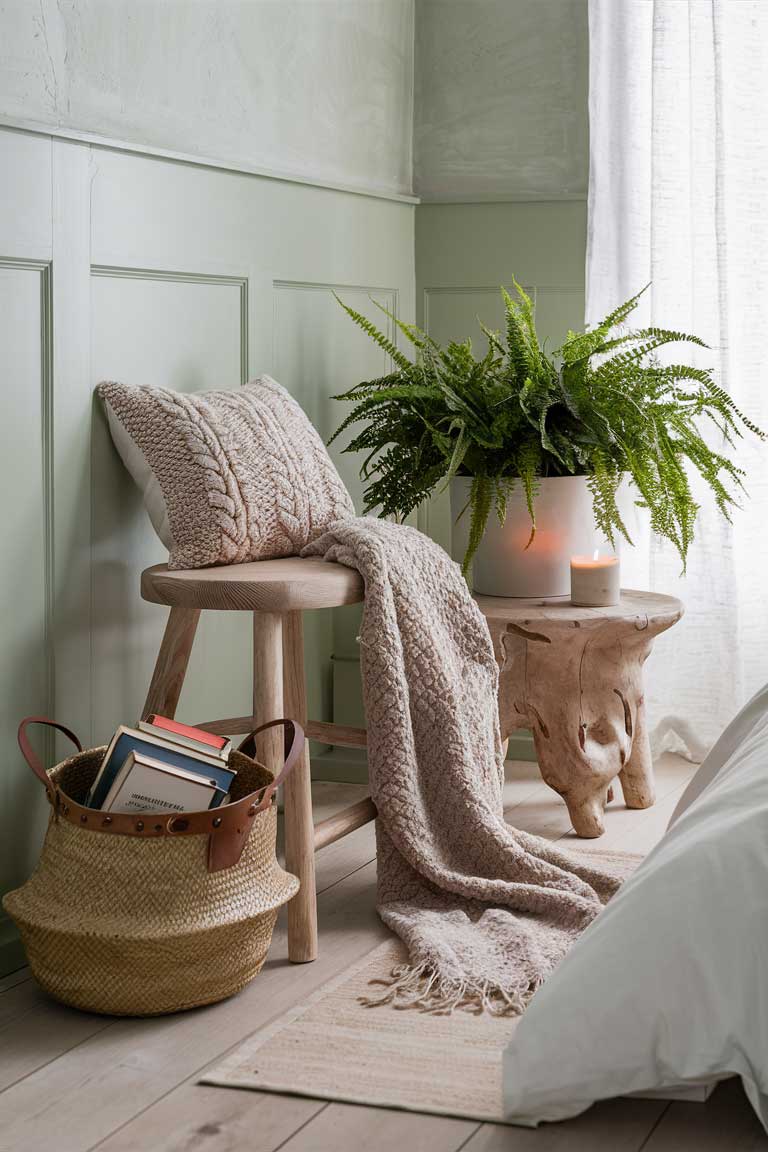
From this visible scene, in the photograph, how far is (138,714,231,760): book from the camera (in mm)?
1949

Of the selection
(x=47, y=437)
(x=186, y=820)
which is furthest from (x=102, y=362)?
(x=186, y=820)

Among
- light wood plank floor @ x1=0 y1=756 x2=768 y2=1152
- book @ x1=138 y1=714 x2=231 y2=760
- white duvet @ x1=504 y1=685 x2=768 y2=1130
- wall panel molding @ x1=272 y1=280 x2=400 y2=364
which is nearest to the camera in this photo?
white duvet @ x1=504 y1=685 x2=768 y2=1130

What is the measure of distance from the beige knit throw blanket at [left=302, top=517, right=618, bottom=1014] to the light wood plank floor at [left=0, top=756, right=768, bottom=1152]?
0.89ft

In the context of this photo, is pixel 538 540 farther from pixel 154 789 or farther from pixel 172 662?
pixel 154 789

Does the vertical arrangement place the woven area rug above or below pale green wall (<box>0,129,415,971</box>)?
below

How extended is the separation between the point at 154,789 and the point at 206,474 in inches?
21.0

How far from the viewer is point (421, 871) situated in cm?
219

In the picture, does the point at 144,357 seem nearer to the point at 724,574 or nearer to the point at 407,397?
the point at 407,397

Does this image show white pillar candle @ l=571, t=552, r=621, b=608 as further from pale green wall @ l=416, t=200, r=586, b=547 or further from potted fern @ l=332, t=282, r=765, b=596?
pale green wall @ l=416, t=200, r=586, b=547

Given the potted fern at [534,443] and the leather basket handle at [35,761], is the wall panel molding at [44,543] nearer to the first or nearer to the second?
the leather basket handle at [35,761]

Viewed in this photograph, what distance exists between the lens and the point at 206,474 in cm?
216

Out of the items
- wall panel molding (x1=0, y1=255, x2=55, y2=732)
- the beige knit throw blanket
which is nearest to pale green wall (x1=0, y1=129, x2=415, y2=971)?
wall panel molding (x1=0, y1=255, x2=55, y2=732)

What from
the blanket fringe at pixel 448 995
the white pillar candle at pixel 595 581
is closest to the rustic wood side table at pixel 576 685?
the white pillar candle at pixel 595 581

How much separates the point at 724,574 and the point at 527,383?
81 centimetres
